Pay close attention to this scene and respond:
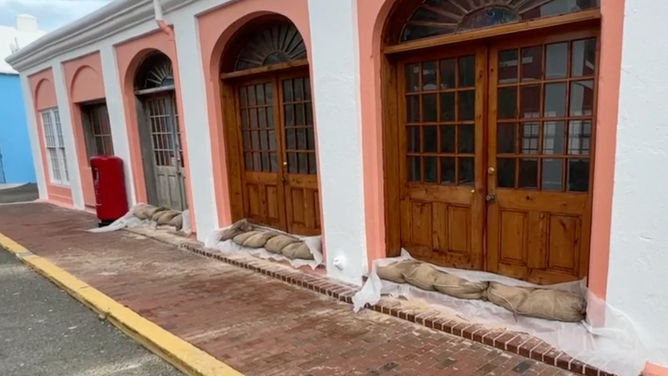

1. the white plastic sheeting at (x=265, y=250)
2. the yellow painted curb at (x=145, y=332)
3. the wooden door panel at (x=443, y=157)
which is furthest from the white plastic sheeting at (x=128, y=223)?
the wooden door panel at (x=443, y=157)

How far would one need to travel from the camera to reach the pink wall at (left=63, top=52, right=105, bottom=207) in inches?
346

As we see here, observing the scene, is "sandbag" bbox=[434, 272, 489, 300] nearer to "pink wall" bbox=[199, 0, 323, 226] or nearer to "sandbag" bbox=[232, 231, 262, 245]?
"pink wall" bbox=[199, 0, 323, 226]

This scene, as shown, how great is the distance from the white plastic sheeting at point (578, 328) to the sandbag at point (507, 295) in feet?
0.21

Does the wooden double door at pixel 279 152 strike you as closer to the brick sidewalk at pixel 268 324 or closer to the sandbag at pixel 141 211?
the brick sidewalk at pixel 268 324

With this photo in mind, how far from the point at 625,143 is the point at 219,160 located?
484 centimetres

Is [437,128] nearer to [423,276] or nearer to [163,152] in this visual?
[423,276]

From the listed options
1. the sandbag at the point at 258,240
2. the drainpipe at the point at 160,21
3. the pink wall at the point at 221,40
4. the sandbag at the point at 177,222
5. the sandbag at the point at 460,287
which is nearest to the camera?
the sandbag at the point at 460,287

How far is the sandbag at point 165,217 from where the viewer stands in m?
7.87

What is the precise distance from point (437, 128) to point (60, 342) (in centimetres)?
378

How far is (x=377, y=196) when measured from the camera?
14.9 feet

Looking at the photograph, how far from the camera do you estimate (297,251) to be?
17.6 ft

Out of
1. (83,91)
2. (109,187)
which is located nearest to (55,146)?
(83,91)

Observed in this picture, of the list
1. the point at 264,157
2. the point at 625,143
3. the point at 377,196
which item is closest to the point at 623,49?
the point at 625,143

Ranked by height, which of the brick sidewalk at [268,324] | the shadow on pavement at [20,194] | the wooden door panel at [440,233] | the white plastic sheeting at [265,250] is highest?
the wooden door panel at [440,233]
